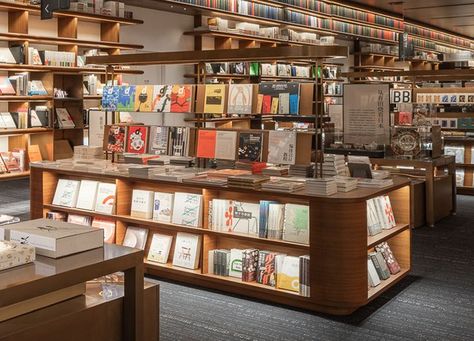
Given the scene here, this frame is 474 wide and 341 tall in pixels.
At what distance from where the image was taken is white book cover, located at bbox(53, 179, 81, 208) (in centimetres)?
555

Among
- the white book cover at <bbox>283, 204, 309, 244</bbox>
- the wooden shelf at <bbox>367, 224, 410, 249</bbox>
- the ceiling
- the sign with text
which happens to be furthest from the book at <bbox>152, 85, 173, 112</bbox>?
the ceiling

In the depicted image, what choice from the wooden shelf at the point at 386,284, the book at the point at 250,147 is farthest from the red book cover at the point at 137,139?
the wooden shelf at the point at 386,284

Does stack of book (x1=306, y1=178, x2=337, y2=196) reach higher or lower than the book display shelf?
lower

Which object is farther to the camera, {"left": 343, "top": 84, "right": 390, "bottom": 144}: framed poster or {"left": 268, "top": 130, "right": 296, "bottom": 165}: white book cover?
{"left": 343, "top": 84, "right": 390, "bottom": 144}: framed poster

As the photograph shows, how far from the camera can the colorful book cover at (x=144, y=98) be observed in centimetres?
554

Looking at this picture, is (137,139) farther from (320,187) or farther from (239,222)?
(320,187)

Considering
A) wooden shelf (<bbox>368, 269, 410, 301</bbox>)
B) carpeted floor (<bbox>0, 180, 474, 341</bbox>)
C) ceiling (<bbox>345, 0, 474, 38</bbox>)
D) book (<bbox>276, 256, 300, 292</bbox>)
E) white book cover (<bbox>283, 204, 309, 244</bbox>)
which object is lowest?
carpeted floor (<bbox>0, 180, 474, 341</bbox>)

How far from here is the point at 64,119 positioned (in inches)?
373

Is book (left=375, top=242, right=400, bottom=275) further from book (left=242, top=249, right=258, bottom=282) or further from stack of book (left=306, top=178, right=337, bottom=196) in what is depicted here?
book (left=242, top=249, right=258, bottom=282)

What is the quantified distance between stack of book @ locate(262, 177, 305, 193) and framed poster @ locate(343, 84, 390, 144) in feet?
8.56

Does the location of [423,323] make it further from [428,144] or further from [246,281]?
[428,144]

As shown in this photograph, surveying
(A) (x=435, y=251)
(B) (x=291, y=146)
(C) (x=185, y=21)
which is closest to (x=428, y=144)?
(A) (x=435, y=251)

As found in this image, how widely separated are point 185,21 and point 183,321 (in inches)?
317

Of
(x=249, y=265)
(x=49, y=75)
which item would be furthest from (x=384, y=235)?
(x=49, y=75)
